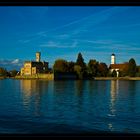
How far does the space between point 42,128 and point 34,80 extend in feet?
183

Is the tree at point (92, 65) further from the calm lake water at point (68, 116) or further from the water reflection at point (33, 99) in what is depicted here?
the calm lake water at point (68, 116)

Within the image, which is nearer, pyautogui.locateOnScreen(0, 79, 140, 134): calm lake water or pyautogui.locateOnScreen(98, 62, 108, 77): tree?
pyautogui.locateOnScreen(0, 79, 140, 134): calm lake water

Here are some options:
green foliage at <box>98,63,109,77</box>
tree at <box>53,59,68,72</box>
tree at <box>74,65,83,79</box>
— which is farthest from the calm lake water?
green foliage at <box>98,63,109,77</box>

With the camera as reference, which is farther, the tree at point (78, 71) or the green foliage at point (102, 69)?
the green foliage at point (102, 69)

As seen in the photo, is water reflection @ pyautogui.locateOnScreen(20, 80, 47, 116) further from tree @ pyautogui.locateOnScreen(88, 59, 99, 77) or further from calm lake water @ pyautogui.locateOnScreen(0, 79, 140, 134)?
tree @ pyautogui.locateOnScreen(88, 59, 99, 77)

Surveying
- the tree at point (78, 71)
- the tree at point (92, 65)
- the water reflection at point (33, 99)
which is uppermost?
the tree at point (92, 65)

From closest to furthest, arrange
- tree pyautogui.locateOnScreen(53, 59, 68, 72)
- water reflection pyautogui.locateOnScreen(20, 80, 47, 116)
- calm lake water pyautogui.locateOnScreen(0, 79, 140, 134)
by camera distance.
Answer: calm lake water pyautogui.locateOnScreen(0, 79, 140, 134) → water reflection pyautogui.locateOnScreen(20, 80, 47, 116) → tree pyautogui.locateOnScreen(53, 59, 68, 72)

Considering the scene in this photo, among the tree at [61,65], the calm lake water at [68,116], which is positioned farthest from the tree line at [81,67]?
the calm lake water at [68,116]
